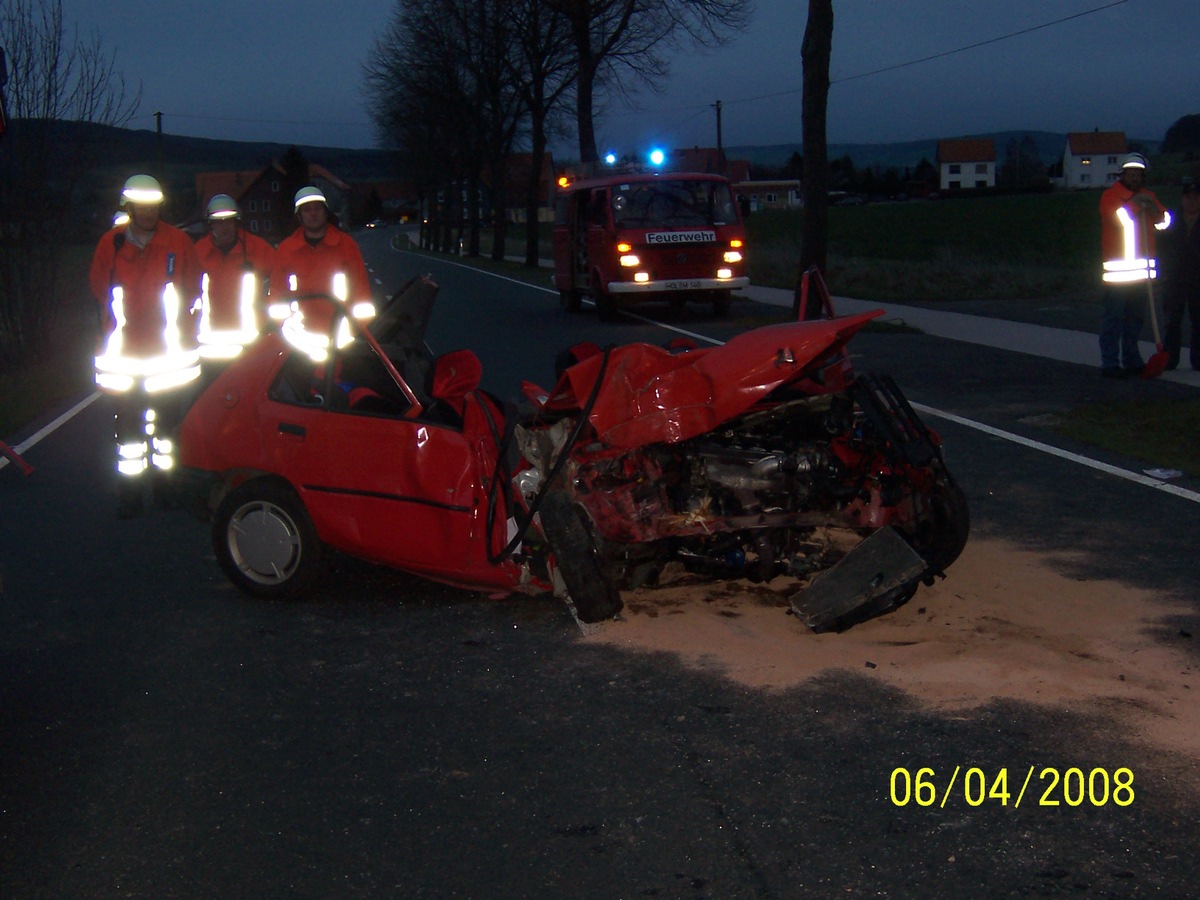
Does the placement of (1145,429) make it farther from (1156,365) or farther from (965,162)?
(965,162)

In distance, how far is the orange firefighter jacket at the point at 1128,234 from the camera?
1231 centimetres

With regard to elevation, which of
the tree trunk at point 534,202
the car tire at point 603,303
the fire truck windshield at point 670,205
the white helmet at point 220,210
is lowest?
the car tire at point 603,303

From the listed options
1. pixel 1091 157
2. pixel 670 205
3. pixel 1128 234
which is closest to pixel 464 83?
pixel 670 205

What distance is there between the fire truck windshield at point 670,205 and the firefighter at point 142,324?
13.9 metres

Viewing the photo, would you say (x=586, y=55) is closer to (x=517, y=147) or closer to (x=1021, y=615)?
(x=517, y=147)

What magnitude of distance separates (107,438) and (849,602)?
8.07m

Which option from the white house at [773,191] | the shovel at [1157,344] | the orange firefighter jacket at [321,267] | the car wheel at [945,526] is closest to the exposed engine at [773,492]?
the car wheel at [945,526]

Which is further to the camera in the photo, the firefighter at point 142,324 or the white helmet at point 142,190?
the firefighter at point 142,324

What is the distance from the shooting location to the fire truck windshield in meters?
21.7

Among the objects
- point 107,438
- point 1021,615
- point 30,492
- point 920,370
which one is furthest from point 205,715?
point 920,370

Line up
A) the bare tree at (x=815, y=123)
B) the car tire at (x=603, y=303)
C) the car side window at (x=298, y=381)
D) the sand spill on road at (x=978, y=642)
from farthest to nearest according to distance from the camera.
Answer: the car tire at (x=603, y=303), the bare tree at (x=815, y=123), the car side window at (x=298, y=381), the sand spill on road at (x=978, y=642)

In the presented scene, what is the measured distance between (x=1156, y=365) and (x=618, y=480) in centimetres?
884
